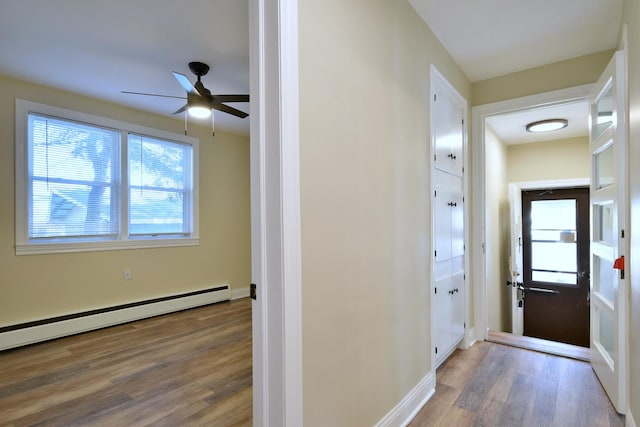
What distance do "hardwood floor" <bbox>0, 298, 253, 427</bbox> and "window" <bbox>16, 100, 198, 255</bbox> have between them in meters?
1.07

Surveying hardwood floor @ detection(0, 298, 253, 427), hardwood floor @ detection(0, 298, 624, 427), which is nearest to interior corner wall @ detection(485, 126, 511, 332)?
hardwood floor @ detection(0, 298, 624, 427)

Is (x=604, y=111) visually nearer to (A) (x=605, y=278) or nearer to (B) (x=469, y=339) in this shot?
(A) (x=605, y=278)

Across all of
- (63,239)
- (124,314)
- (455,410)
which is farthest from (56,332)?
(455,410)

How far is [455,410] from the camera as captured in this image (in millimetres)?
1965

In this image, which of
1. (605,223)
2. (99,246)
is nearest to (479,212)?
(605,223)

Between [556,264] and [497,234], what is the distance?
1.07 meters

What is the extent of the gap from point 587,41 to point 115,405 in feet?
14.2

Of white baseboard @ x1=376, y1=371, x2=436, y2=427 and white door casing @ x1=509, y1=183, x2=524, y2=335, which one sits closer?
white baseboard @ x1=376, y1=371, x2=436, y2=427

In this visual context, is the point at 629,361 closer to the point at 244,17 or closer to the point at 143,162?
the point at 244,17

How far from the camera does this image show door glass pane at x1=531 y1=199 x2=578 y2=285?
4.65 m

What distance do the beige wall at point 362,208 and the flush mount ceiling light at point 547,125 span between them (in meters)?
2.54

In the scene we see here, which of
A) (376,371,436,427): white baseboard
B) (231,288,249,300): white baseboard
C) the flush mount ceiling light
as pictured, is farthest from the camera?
(231,288,249,300): white baseboard

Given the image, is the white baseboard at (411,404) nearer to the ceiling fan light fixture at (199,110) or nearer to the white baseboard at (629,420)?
the white baseboard at (629,420)

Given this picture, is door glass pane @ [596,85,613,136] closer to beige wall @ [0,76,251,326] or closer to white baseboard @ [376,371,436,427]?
white baseboard @ [376,371,436,427]
